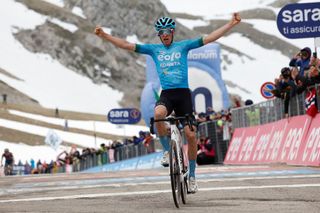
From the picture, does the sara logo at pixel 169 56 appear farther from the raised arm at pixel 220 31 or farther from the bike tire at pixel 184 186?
the bike tire at pixel 184 186

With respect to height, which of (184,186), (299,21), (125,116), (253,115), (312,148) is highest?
(125,116)

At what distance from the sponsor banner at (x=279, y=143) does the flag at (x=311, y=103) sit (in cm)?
15

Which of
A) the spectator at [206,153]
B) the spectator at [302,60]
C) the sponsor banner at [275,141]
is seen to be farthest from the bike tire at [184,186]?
the spectator at [206,153]

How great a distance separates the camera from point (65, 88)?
528ft

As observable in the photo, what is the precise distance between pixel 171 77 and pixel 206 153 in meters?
19.7

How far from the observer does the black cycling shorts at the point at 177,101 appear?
1162 cm

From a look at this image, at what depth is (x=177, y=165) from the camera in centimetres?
1083

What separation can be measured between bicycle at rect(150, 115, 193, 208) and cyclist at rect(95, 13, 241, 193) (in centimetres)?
A: 25

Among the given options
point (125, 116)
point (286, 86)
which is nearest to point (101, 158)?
point (125, 116)

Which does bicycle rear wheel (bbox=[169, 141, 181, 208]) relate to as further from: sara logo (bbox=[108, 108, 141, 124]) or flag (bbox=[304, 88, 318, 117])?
sara logo (bbox=[108, 108, 141, 124])

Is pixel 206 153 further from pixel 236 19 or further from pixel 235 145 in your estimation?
pixel 236 19

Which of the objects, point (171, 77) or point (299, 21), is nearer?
point (171, 77)

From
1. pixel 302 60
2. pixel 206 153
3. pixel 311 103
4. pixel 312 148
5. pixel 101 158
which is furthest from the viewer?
pixel 101 158

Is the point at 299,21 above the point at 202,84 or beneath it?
beneath
